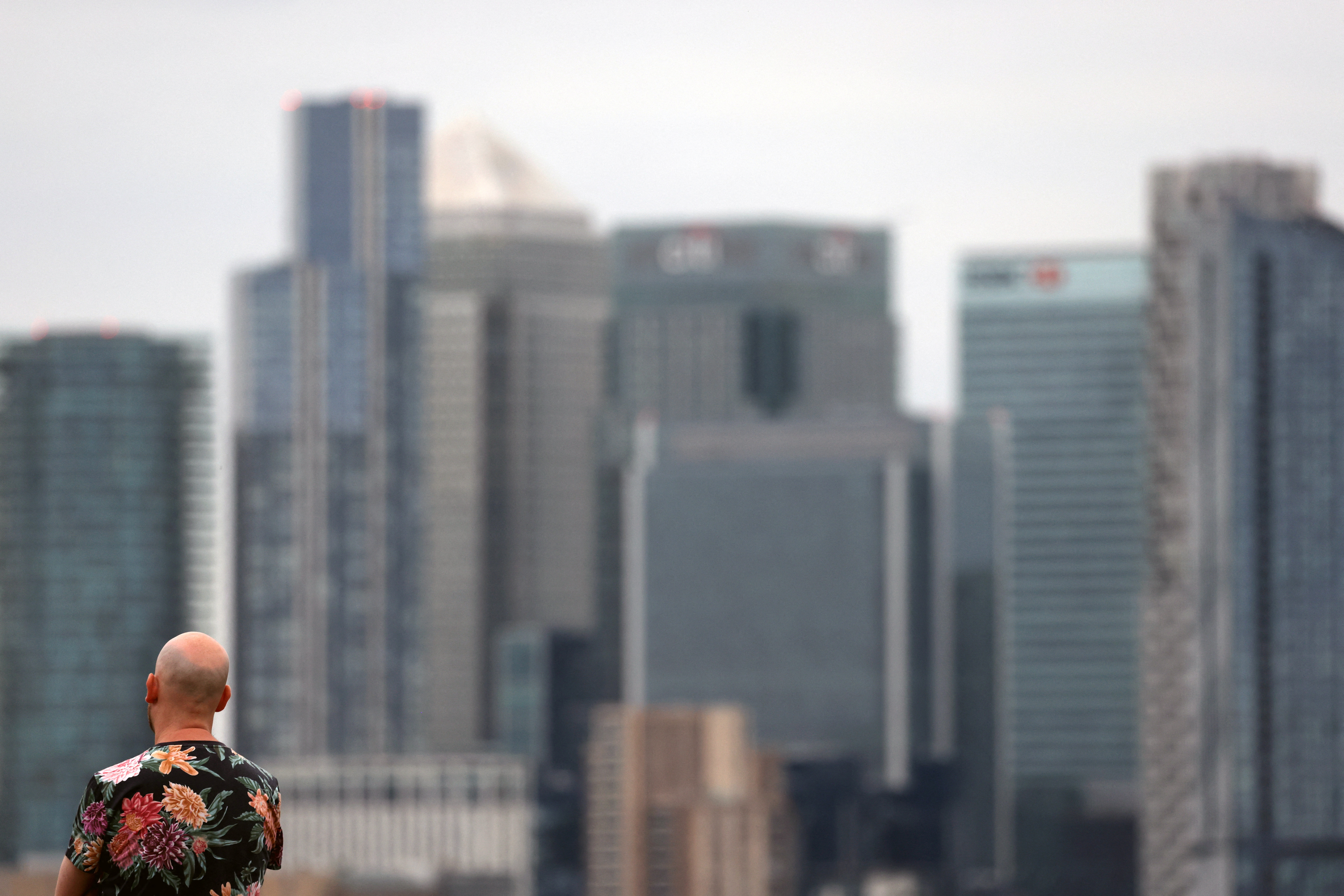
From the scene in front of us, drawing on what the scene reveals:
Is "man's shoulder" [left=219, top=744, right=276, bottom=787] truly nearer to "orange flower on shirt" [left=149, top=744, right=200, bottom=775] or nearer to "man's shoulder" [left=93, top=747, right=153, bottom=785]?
"orange flower on shirt" [left=149, top=744, right=200, bottom=775]

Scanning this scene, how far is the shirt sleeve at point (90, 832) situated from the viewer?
18719 mm

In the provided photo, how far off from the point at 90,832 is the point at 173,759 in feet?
1.97

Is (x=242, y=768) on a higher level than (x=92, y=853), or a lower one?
higher

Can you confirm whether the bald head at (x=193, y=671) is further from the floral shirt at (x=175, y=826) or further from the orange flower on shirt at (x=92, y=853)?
the orange flower on shirt at (x=92, y=853)

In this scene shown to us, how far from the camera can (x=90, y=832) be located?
18750 mm

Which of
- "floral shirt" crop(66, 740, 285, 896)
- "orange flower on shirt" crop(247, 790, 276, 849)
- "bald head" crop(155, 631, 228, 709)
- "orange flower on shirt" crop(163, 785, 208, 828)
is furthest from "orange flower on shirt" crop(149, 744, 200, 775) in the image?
"orange flower on shirt" crop(247, 790, 276, 849)

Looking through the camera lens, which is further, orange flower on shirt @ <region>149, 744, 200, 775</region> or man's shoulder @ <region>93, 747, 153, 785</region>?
orange flower on shirt @ <region>149, 744, 200, 775</region>

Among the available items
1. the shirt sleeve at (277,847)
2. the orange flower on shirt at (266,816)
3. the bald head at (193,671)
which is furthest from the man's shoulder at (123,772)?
the shirt sleeve at (277,847)

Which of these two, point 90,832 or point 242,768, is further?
point 242,768

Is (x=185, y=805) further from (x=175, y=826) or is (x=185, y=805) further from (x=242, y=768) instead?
(x=242, y=768)

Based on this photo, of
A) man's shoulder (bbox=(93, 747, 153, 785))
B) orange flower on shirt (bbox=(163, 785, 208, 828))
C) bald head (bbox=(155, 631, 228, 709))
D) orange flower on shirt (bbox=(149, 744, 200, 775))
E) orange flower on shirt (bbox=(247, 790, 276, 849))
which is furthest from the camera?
orange flower on shirt (bbox=(247, 790, 276, 849))

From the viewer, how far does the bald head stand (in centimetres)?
1908

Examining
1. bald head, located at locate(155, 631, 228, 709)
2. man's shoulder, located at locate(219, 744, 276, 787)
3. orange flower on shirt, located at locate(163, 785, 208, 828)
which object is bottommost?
orange flower on shirt, located at locate(163, 785, 208, 828)

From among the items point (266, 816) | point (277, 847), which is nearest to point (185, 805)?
point (266, 816)
